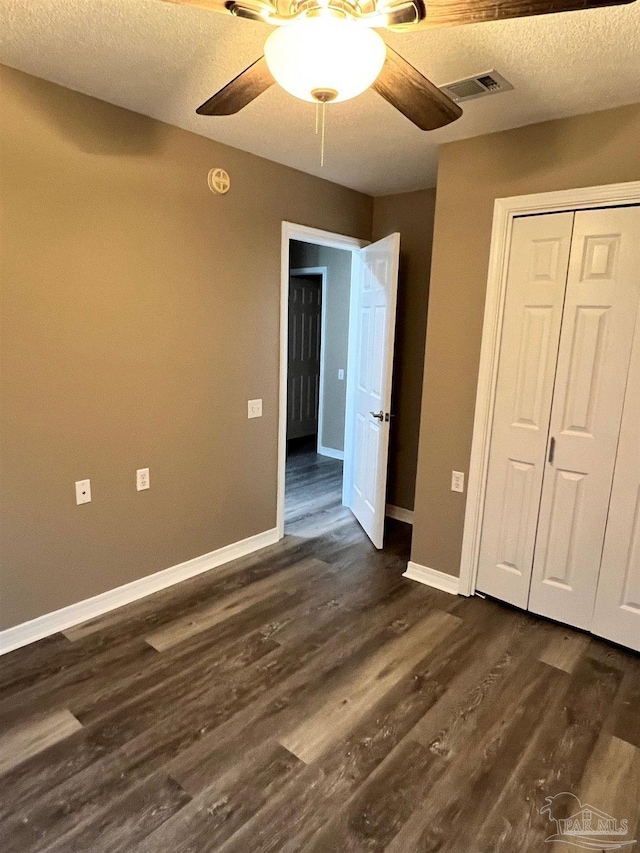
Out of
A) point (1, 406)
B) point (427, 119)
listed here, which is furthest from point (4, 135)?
point (427, 119)

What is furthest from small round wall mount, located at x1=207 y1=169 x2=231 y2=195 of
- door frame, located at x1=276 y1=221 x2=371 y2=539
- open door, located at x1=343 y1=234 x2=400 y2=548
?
open door, located at x1=343 y1=234 x2=400 y2=548

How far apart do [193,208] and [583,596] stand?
2866mm

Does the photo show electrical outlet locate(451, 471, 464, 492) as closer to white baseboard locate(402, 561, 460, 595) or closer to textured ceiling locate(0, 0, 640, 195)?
white baseboard locate(402, 561, 460, 595)

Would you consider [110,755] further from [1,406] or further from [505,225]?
[505,225]

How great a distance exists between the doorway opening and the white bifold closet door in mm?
856

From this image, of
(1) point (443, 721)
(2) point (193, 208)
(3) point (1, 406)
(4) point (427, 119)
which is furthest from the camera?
(2) point (193, 208)

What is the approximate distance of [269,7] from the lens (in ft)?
4.19

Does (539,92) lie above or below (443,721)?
above

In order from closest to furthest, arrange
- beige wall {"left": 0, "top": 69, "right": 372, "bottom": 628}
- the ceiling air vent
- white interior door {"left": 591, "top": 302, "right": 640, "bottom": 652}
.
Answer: the ceiling air vent, beige wall {"left": 0, "top": 69, "right": 372, "bottom": 628}, white interior door {"left": 591, "top": 302, "right": 640, "bottom": 652}

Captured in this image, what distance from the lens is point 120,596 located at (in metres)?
2.79

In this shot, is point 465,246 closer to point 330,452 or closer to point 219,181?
point 219,181

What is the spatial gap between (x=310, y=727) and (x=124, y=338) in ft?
6.40

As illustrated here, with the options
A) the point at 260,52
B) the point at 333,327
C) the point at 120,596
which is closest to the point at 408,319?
the point at 333,327

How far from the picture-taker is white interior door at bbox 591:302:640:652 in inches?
93.7
